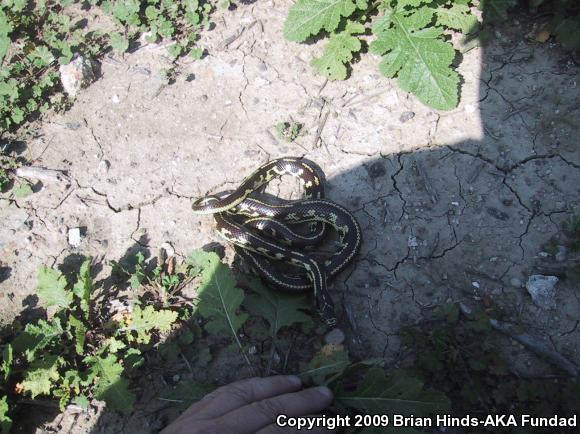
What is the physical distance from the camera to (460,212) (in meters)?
4.97

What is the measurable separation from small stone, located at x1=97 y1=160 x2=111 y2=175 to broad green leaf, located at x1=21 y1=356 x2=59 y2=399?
2.30 m

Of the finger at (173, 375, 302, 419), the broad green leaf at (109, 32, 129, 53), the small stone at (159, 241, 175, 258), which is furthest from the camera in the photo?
the broad green leaf at (109, 32, 129, 53)

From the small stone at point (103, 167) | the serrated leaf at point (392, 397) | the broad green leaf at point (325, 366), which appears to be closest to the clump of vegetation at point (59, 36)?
the small stone at point (103, 167)

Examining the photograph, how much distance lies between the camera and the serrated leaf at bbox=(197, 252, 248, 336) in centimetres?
429

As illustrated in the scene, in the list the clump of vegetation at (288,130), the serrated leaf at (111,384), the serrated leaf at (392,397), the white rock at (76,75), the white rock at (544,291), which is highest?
the white rock at (76,75)

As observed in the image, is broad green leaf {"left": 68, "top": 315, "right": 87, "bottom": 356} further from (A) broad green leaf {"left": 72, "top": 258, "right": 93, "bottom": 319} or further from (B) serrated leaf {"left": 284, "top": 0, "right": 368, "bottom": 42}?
(B) serrated leaf {"left": 284, "top": 0, "right": 368, "bottom": 42}

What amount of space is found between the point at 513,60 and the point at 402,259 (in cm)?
296

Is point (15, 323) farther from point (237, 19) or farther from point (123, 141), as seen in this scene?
point (237, 19)

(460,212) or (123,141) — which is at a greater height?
(123,141)

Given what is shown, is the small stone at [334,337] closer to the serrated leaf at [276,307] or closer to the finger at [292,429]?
the serrated leaf at [276,307]

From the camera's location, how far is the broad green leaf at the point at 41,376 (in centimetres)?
417

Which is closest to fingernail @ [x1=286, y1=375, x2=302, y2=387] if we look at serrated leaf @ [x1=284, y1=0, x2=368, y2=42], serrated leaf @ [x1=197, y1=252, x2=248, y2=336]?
serrated leaf @ [x1=197, y1=252, x2=248, y2=336]

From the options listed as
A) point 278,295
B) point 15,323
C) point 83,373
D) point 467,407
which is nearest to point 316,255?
point 278,295

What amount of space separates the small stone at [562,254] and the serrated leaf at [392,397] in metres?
1.99
